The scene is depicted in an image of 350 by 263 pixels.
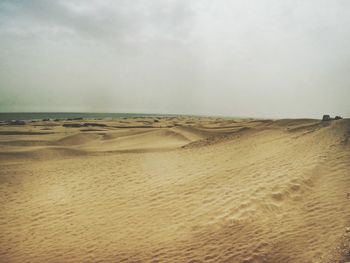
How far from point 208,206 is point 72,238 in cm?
343

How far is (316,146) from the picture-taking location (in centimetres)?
1218

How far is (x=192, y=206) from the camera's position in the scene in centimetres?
835

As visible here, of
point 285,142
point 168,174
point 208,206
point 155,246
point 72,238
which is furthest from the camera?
point 285,142

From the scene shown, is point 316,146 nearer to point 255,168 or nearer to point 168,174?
point 255,168

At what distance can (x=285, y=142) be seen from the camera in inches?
558

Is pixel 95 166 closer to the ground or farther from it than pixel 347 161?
closer to the ground

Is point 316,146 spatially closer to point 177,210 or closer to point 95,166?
point 177,210

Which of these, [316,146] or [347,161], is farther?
[316,146]

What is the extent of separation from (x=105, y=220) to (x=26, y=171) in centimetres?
794

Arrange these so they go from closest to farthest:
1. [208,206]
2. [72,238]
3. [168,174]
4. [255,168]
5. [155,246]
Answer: [155,246]
[72,238]
[208,206]
[255,168]
[168,174]

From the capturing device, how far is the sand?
6.34 m

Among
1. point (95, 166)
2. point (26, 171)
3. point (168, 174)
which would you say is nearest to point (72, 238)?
point (168, 174)

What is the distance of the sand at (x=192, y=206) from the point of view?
20.8 feet

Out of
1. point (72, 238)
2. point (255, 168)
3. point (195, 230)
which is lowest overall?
point (72, 238)
